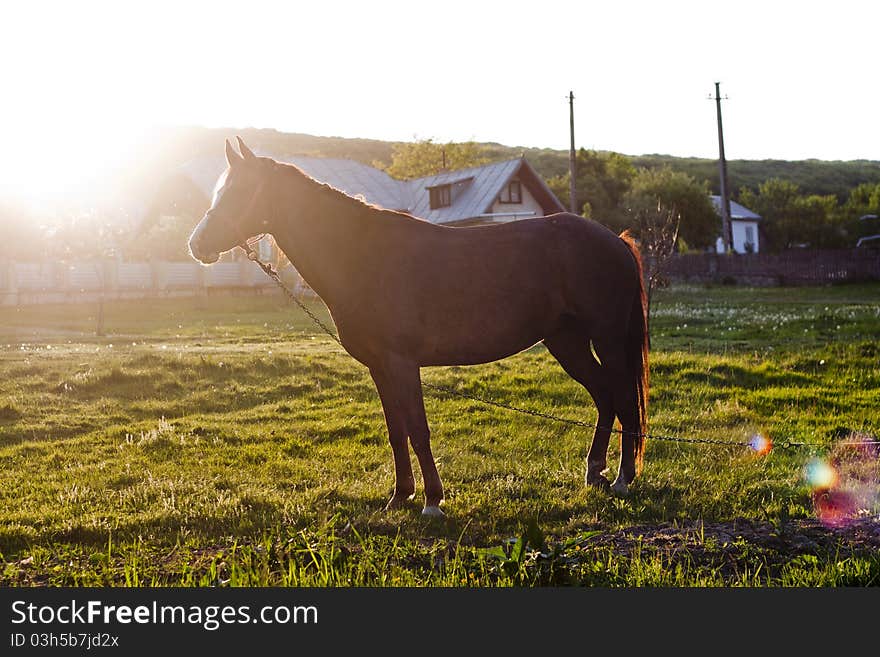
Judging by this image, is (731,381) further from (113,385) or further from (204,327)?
(204,327)

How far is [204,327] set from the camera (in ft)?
88.9

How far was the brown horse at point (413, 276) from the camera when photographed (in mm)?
6613

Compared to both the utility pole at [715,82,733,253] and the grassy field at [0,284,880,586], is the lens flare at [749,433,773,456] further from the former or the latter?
the utility pole at [715,82,733,253]

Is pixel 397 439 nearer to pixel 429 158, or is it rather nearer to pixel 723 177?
pixel 723 177

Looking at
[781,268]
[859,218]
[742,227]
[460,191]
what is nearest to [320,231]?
[460,191]

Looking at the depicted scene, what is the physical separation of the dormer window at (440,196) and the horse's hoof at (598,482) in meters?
41.6

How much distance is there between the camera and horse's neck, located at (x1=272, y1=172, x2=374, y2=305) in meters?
6.75

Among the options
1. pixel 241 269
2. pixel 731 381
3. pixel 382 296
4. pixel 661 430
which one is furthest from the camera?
pixel 241 269

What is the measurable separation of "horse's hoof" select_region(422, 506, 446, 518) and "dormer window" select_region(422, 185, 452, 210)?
42463 mm

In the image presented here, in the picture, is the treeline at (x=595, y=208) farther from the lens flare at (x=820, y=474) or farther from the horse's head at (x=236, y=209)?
the horse's head at (x=236, y=209)

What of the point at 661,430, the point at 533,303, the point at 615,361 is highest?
the point at 533,303

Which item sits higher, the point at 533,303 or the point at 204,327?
the point at 533,303

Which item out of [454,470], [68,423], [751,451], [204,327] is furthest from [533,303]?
[204,327]

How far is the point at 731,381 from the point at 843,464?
5054 millimetres
